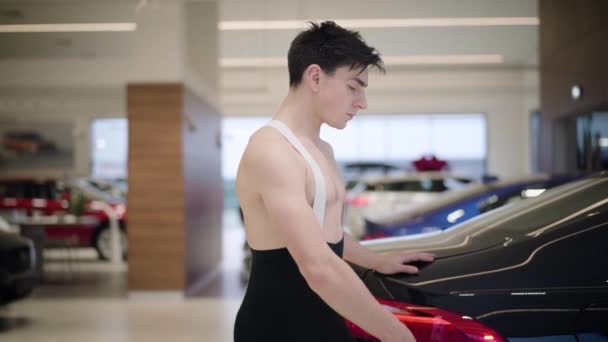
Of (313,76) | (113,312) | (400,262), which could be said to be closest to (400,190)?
(113,312)

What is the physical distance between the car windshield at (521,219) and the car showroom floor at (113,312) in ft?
9.61

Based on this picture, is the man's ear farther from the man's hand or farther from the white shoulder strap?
the man's hand

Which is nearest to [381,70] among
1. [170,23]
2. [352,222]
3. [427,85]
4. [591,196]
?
[591,196]

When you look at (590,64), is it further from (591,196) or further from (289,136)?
(289,136)

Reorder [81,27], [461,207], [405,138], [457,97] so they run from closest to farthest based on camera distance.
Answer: [461,207] < [81,27] < [457,97] < [405,138]

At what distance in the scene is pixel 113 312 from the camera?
224 inches

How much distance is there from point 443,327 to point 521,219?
0.64 meters

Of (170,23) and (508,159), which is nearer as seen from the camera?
(170,23)

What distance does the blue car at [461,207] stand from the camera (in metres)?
3.84

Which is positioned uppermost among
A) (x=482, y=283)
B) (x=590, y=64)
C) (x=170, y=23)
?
(x=170, y=23)

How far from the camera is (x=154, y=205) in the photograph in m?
6.29

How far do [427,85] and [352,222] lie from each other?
7.96 metres

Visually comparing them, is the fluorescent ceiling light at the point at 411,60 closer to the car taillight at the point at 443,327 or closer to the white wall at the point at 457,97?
the white wall at the point at 457,97

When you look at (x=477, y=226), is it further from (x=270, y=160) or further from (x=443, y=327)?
(x=270, y=160)
